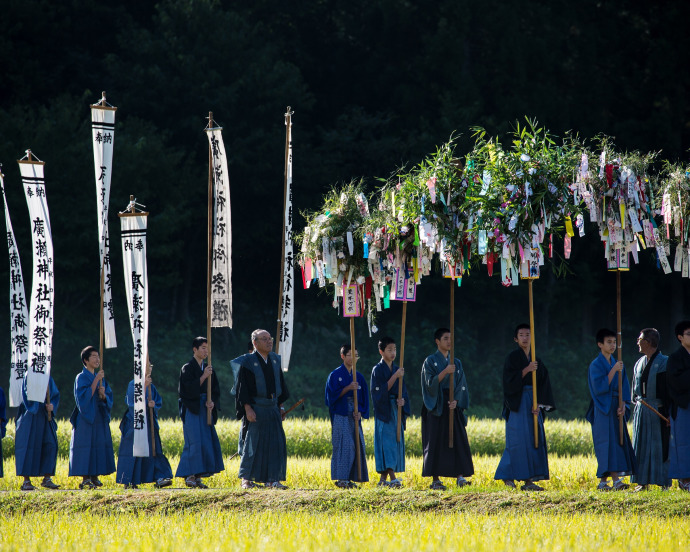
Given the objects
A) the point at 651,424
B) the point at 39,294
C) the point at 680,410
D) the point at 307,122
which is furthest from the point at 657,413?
the point at 307,122

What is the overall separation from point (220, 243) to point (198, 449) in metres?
2.52

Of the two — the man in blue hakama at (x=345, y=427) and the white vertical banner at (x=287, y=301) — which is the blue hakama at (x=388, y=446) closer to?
the man in blue hakama at (x=345, y=427)

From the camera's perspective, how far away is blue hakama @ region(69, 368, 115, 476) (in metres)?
11.4

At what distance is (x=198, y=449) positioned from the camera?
37.0 feet

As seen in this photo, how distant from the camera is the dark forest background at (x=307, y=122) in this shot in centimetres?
2509

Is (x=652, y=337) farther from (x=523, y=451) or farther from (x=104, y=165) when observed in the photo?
(x=104, y=165)

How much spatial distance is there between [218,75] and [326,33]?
20.5 ft

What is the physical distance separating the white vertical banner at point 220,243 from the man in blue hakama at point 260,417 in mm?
642

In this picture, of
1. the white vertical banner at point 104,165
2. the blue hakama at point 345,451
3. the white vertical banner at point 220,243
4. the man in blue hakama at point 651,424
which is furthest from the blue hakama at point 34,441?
the man in blue hakama at point 651,424

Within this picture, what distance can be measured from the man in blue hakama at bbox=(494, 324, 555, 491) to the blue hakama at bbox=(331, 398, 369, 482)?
1645mm

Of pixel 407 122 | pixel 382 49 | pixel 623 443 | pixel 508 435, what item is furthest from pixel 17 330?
pixel 382 49

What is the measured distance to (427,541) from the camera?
7453 mm

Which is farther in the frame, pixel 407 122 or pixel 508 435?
pixel 407 122

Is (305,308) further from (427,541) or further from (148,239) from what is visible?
(427,541)
